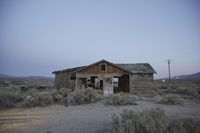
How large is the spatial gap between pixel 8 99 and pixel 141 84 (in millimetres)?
13492

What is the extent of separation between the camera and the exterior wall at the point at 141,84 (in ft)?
65.9

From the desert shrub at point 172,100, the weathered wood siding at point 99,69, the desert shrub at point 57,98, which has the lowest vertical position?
the desert shrub at point 172,100

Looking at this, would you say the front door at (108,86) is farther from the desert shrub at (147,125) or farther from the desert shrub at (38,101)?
the desert shrub at (147,125)

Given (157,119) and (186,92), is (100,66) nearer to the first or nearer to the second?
(186,92)

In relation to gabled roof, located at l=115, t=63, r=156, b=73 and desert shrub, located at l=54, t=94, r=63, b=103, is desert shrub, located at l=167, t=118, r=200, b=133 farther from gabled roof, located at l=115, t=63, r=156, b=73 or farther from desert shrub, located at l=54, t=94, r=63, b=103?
gabled roof, located at l=115, t=63, r=156, b=73

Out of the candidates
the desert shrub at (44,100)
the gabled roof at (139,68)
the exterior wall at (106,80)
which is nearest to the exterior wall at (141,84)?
the gabled roof at (139,68)

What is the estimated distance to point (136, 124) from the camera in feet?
17.0

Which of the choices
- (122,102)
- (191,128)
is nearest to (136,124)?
(191,128)

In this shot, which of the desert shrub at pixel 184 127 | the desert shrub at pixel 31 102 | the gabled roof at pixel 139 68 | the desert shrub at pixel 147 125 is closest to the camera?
the desert shrub at pixel 184 127

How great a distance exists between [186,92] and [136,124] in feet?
64.5

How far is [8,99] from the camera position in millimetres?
12859

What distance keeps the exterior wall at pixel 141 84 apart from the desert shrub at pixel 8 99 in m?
11.6

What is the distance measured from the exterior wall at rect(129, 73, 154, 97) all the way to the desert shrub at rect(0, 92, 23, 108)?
38.2ft

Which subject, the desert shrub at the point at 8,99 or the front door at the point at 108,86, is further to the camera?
the front door at the point at 108,86
